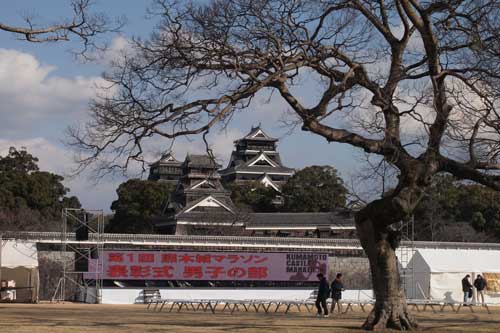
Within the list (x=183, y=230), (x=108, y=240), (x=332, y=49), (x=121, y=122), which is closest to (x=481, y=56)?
(x=332, y=49)

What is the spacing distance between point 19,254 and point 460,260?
20.2 m

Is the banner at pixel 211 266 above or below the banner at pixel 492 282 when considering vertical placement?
above

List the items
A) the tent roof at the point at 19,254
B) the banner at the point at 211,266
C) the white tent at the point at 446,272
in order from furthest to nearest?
the white tent at the point at 446,272 → the banner at the point at 211,266 → the tent roof at the point at 19,254

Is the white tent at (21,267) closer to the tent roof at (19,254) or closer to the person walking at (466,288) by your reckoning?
the tent roof at (19,254)

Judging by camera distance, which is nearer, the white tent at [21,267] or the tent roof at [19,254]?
the white tent at [21,267]

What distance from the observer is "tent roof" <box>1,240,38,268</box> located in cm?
3898

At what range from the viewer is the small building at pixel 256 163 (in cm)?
9681

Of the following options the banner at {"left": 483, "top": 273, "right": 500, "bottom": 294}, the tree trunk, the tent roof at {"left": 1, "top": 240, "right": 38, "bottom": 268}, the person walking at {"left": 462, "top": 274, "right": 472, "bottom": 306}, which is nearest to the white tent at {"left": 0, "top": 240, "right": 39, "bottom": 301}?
the tent roof at {"left": 1, "top": 240, "right": 38, "bottom": 268}

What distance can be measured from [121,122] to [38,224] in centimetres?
4188

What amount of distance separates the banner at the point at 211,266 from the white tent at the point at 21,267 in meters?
3.33

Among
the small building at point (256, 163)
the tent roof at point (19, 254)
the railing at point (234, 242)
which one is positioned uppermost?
the small building at point (256, 163)

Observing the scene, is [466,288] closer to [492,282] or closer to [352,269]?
[492,282]

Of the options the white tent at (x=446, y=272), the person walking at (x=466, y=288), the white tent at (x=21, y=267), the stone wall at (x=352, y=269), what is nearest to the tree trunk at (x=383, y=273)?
the person walking at (x=466, y=288)

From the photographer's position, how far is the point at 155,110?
18.5 meters
